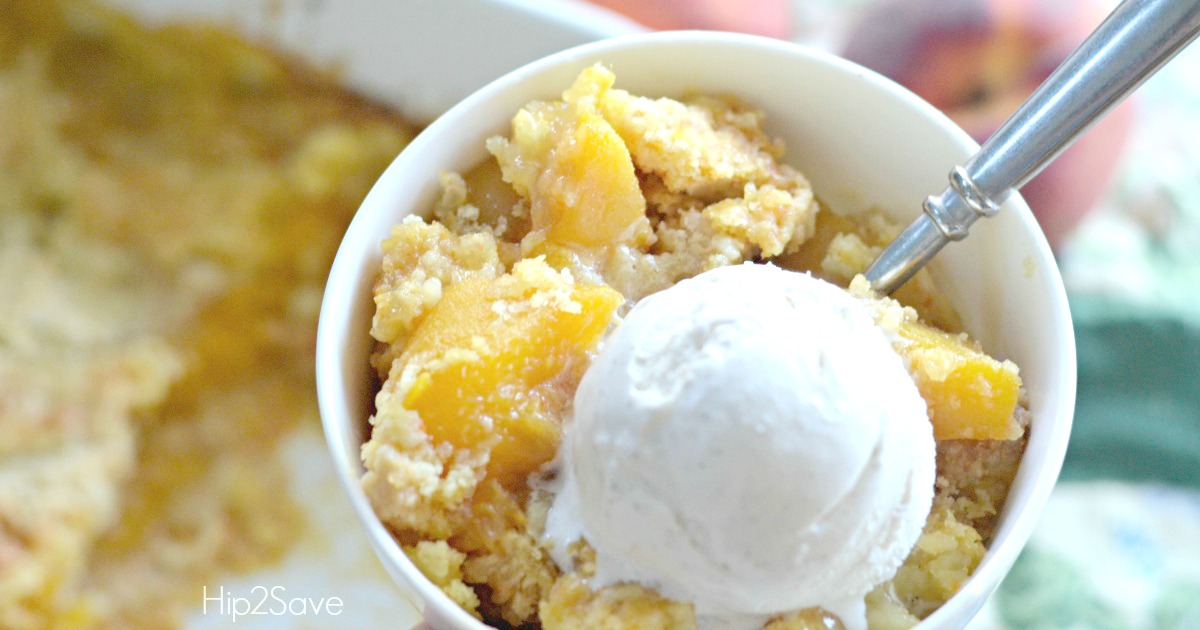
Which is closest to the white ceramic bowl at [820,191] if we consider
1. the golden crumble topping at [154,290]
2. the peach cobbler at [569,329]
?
the peach cobbler at [569,329]

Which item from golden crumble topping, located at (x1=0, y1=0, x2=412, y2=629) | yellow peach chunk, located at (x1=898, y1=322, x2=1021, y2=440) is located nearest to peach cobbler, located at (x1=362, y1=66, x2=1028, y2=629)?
yellow peach chunk, located at (x1=898, y1=322, x2=1021, y2=440)

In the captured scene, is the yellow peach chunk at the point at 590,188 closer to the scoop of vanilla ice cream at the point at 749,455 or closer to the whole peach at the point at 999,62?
the scoop of vanilla ice cream at the point at 749,455

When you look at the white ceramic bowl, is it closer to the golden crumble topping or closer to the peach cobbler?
the peach cobbler

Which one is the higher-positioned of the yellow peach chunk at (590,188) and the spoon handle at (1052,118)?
the yellow peach chunk at (590,188)

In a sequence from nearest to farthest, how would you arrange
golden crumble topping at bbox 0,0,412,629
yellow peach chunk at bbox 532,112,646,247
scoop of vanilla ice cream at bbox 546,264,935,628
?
scoop of vanilla ice cream at bbox 546,264,935,628 → yellow peach chunk at bbox 532,112,646,247 → golden crumble topping at bbox 0,0,412,629

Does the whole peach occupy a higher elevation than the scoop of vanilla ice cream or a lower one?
higher

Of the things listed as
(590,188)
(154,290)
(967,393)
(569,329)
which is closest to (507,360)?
(569,329)

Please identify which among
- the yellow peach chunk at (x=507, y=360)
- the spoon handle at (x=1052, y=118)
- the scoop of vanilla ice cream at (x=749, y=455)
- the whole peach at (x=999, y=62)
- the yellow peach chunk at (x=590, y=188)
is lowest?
the scoop of vanilla ice cream at (x=749, y=455)
